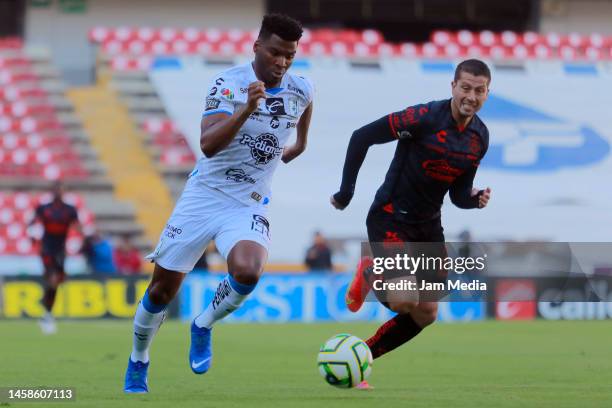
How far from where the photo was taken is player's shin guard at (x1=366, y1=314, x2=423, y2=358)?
8070 mm

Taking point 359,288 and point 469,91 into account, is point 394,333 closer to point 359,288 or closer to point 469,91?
point 359,288

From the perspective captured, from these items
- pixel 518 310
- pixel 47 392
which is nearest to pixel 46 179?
pixel 518 310

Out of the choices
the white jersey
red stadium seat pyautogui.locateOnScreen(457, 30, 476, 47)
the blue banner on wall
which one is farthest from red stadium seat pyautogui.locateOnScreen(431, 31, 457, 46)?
the white jersey

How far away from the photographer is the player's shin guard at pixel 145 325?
7637mm

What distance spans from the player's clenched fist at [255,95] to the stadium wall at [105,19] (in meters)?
22.5

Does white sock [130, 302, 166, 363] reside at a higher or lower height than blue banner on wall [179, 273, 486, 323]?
higher

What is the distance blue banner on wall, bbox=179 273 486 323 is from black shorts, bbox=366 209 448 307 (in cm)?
1266

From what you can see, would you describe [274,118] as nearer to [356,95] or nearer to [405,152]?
[405,152]

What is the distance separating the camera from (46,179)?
81.6ft

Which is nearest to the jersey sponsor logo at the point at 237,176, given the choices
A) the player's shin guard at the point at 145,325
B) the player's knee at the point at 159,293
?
the player's knee at the point at 159,293

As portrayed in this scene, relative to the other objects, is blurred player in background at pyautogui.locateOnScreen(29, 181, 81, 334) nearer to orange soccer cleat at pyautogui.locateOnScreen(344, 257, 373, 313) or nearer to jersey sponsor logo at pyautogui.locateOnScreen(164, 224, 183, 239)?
orange soccer cleat at pyautogui.locateOnScreen(344, 257, 373, 313)

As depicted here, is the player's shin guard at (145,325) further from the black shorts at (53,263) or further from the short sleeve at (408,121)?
the black shorts at (53,263)

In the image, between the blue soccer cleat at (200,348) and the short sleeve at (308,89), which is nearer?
the blue soccer cleat at (200,348)

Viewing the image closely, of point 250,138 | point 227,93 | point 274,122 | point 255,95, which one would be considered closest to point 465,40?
point 274,122
